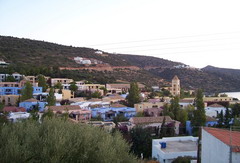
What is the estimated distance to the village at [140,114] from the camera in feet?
35.0

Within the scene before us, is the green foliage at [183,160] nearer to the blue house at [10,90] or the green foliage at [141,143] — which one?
the green foliage at [141,143]

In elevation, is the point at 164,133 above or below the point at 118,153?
below

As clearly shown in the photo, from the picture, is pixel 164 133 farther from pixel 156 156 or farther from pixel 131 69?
pixel 131 69

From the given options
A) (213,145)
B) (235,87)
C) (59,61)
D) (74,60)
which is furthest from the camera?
(235,87)


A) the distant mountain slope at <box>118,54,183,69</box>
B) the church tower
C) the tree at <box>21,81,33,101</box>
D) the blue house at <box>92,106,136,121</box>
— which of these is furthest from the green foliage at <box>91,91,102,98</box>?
the distant mountain slope at <box>118,54,183,69</box>

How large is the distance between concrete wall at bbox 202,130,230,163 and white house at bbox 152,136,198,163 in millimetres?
4269

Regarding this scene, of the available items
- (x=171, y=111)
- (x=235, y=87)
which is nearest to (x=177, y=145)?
(x=171, y=111)

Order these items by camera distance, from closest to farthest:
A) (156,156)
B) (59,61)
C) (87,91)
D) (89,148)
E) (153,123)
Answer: (89,148)
(156,156)
(153,123)
(87,91)
(59,61)

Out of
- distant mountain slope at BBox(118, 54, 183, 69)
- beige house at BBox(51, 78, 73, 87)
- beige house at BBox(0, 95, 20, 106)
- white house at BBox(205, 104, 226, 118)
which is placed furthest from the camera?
distant mountain slope at BBox(118, 54, 183, 69)

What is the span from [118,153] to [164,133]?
1668 cm

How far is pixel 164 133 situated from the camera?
23266 millimetres

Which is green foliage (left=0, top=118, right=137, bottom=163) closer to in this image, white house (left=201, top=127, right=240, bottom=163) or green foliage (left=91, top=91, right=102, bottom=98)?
white house (left=201, top=127, right=240, bottom=163)

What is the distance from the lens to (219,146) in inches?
357

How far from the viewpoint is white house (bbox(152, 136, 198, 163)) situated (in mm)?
14695
